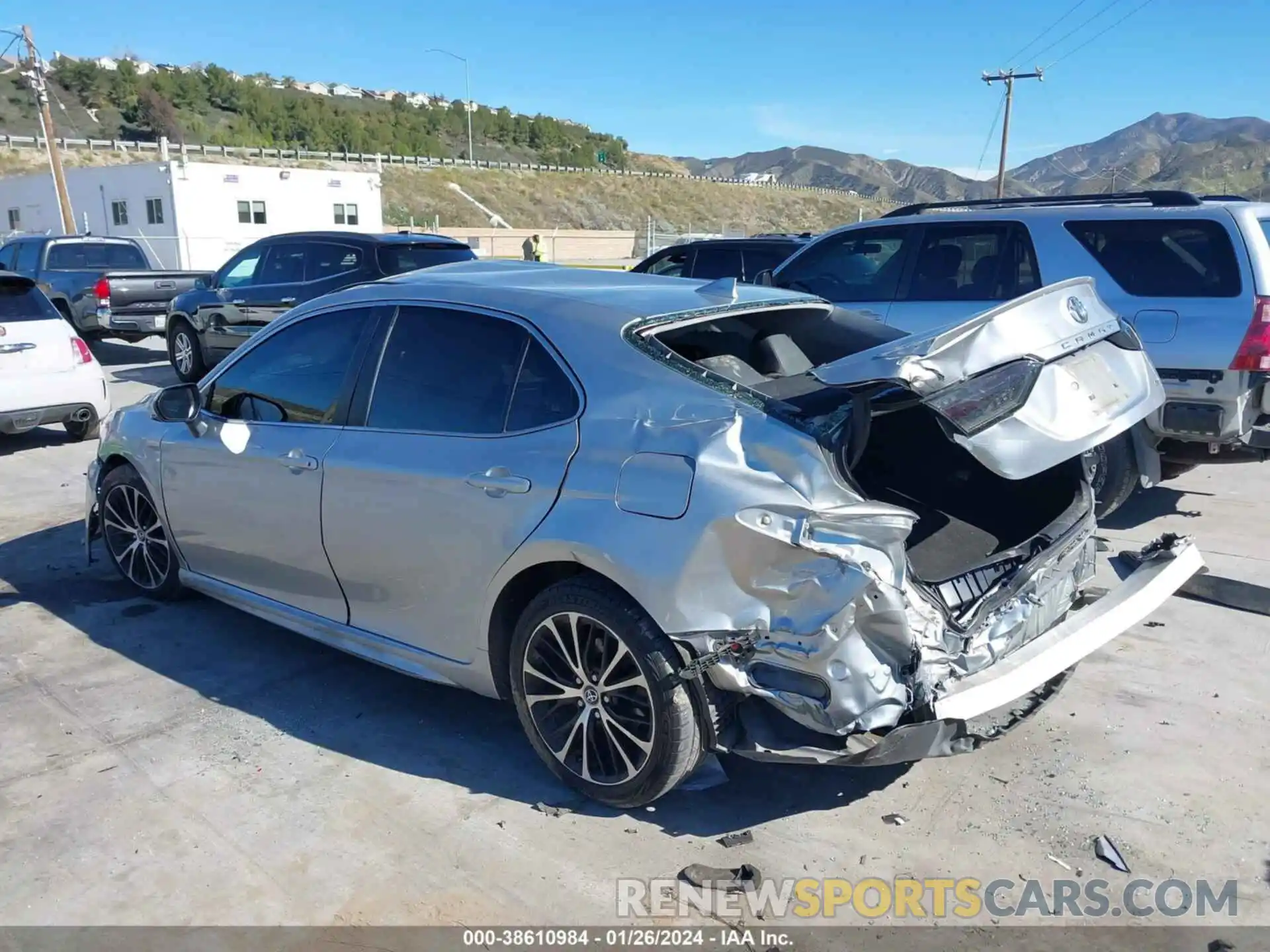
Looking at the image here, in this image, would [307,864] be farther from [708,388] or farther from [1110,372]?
Answer: [1110,372]

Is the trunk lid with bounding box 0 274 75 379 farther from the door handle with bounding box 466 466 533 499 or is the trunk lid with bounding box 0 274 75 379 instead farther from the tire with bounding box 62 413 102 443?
the door handle with bounding box 466 466 533 499

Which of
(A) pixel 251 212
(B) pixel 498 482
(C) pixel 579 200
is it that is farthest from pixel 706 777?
(C) pixel 579 200

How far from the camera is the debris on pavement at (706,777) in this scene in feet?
11.0

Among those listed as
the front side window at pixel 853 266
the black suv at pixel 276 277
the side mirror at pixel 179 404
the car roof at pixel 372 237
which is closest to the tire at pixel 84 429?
the black suv at pixel 276 277

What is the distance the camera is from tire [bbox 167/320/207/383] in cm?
1284

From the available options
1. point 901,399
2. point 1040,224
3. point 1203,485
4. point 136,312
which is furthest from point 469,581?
point 136,312

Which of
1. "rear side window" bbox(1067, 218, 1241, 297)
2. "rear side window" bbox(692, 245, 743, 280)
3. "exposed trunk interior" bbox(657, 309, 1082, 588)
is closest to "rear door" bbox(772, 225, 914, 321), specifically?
"rear side window" bbox(1067, 218, 1241, 297)

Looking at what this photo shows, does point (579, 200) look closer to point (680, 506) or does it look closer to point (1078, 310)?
point (1078, 310)

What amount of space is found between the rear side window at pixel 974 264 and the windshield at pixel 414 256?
5.94m

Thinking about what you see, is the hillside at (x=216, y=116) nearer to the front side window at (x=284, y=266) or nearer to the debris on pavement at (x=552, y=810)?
the front side window at (x=284, y=266)

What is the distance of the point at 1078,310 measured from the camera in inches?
139

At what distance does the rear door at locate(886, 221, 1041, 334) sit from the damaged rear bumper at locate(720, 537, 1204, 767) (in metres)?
3.87

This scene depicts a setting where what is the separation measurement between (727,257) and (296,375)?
7.68 metres

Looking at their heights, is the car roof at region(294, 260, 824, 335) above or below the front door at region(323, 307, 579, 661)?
above
